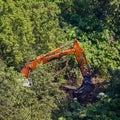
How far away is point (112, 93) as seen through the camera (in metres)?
10.8

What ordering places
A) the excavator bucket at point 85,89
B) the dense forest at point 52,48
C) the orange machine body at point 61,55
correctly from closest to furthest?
the dense forest at point 52,48, the orange machine body at point 61,55, the excavator bucket at point 85,89

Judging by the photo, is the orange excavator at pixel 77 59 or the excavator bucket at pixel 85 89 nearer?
the orange excavator at pixel 77 59

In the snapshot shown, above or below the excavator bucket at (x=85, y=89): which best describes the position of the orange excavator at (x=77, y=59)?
above

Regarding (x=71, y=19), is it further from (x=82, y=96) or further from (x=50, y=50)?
(x=82, y=96)

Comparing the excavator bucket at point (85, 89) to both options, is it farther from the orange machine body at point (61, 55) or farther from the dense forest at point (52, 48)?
the dense forest at point (52, 48)

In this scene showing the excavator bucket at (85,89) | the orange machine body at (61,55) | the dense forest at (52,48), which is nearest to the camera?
the dense forest at (52,48)

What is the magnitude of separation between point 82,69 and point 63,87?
3.49ft

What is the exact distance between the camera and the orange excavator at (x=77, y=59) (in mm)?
13820

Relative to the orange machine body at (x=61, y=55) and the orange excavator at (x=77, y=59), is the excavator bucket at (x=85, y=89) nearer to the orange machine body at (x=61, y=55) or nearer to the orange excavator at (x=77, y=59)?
the orange excavator at (x=77, y=59)

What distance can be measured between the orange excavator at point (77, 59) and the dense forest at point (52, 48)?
0.31m

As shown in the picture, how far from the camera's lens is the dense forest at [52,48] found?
37.6 ft

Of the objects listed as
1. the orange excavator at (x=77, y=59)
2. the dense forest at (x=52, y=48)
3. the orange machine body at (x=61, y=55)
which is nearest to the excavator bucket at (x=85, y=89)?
the orange excavator at (x=77, y=59)

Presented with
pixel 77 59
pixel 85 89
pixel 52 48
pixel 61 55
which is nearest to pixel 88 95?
pixel 85 89

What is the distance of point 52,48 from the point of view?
15617 mm
